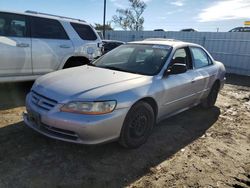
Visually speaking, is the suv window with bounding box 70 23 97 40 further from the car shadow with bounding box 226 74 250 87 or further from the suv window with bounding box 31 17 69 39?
the car shadow with bounding box 226 74 250 87

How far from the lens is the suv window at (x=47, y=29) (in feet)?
18.6

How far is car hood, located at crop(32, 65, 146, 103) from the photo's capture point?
3.19 m

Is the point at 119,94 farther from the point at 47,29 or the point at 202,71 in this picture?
the point at 47,29

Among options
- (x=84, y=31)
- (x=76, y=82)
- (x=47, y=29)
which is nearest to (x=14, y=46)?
(x=47, y=29)

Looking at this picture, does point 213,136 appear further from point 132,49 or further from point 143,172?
point 132,49

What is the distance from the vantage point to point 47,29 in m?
5.92

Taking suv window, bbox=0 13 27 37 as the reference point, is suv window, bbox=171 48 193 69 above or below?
below

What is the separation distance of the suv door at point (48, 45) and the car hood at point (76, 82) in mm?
1894

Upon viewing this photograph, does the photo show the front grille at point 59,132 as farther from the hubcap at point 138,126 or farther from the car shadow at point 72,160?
the hubcap at point 138,126

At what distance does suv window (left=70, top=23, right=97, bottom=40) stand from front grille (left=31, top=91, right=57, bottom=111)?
343 centimetres

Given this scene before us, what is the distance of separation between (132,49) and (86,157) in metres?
2.33

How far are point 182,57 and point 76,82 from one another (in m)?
2.22

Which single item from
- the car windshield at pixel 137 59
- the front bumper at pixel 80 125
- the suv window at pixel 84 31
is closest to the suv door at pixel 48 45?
the suv window at pixel 84 31

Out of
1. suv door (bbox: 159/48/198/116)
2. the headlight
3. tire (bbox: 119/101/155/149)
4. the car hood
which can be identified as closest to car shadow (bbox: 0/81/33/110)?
the car hood
